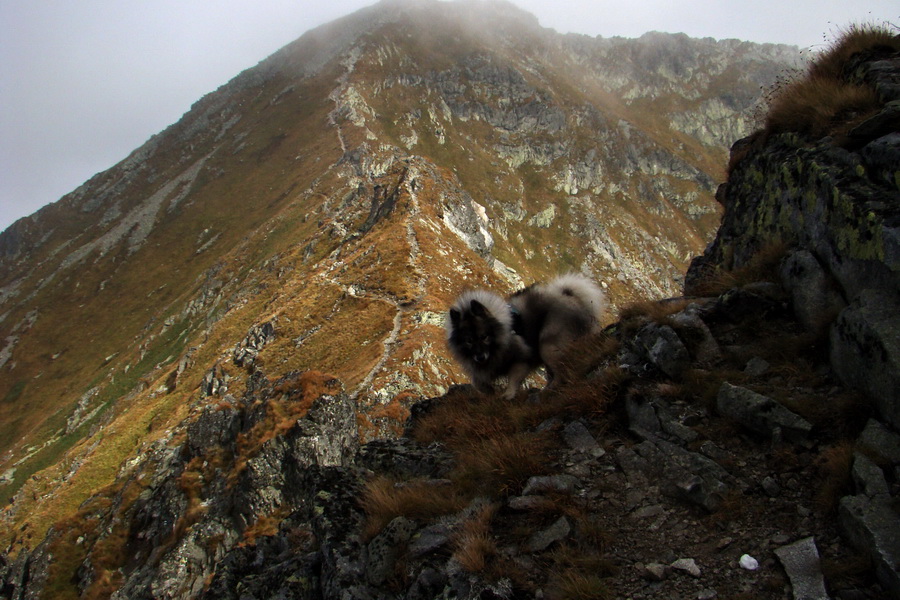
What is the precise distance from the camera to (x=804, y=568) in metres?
3.46

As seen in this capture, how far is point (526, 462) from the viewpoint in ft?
18.0

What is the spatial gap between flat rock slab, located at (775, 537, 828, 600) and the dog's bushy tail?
5.45 metres

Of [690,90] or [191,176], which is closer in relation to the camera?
[191,176]

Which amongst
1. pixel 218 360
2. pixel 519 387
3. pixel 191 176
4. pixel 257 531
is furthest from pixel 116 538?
pixel 191 176

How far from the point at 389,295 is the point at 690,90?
206 m

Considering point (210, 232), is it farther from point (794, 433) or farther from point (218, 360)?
point (794, 433)

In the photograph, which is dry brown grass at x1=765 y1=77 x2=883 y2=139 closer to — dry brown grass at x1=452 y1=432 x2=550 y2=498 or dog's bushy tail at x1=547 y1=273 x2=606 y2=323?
dog's bushy tail at x1=547 y1=273 x2=606 y2=323

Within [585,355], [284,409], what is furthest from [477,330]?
[284,409]

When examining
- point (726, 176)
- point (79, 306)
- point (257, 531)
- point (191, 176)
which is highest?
point (191, 176)

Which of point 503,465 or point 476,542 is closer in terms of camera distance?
point 476,542

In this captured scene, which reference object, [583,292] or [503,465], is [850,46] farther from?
[503,465]

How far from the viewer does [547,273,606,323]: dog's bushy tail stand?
28.9ft

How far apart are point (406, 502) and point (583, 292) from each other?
5.16 m

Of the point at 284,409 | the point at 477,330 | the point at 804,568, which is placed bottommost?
the point at 284,409
